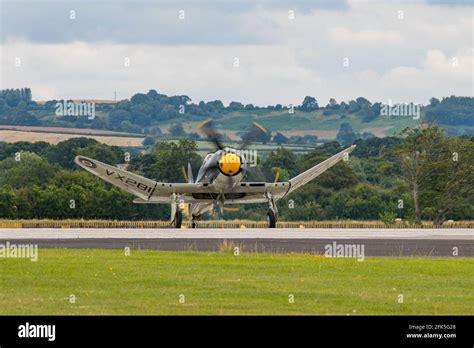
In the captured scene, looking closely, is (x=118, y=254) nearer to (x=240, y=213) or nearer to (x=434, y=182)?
(x=434, y=182)

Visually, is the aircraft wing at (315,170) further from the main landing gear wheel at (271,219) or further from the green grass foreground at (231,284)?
the green grass foreground at (231,284)

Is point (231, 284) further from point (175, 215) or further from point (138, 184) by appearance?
point (138, 184)

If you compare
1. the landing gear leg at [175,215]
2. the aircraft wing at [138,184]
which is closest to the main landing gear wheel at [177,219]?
the landing gear leg at [175,215]

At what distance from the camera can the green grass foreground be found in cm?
2417

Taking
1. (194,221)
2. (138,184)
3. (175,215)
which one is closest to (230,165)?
(175,215)

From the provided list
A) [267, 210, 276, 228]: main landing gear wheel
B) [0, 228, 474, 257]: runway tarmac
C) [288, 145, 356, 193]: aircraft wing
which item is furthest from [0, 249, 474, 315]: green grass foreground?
[288, 145, 356, 193]: aircraft wing

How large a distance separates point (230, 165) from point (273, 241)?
12558 millimetres

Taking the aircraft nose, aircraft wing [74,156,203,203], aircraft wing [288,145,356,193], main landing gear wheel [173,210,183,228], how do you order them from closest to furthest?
the aircraft nose
aircraft wing [74,156,203,203]
main landing gear wheel [173,210,183,228]
aircraft wing [288,145,356,193]

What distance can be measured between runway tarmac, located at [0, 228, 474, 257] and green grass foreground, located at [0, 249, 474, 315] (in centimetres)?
441

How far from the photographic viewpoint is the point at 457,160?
8175cm

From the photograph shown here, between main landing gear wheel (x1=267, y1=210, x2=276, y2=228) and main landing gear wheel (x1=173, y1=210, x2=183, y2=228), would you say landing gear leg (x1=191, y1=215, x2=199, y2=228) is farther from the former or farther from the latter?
main landing gear wheel (x1=267, y1=210, x2=276, y2=228)

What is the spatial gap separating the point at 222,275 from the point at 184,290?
3401mm

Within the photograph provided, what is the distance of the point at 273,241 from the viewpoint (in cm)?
4647
